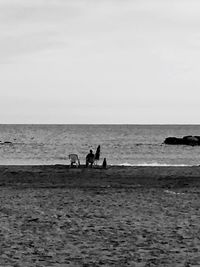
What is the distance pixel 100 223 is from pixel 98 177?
12.6 m

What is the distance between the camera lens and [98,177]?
24266 mm

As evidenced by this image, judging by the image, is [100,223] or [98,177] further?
[98,177]

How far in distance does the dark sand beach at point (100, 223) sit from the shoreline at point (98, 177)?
77mm

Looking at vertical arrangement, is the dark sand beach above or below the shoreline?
below

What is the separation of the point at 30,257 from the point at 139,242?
7.00 ft

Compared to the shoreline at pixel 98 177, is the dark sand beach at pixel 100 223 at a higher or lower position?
lower

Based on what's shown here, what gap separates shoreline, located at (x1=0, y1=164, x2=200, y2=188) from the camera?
21.4 meters

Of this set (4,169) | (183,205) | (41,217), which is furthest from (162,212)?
(4,169)

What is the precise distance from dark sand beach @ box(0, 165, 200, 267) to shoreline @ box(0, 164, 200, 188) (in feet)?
0.25

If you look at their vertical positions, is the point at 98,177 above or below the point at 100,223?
above

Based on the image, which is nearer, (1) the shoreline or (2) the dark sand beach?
(2) the dark sand beach

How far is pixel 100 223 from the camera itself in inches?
459

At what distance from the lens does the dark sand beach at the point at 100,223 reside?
8.58 m

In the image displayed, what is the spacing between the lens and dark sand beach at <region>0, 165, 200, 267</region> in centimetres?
858
